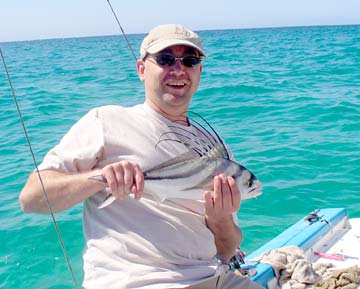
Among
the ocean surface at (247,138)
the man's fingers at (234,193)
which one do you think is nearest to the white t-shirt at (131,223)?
the man's fingers at (234,193)

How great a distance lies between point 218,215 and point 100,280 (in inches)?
26.1

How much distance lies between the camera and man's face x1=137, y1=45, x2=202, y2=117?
2645 millimetres

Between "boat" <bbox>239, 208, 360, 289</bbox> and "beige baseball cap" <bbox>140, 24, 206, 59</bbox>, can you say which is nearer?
"beige baseball cap" <bbox>140, 24, 206, 59</bbox>

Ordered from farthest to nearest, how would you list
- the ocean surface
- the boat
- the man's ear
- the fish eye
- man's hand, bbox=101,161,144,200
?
the ocean surface < the boat < the man's ear < the fish eye < man's hand, bbox=101,161,144,200

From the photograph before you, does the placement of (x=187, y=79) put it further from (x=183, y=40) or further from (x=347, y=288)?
(x=347, y=288)

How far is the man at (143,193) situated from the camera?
2311 millimetres

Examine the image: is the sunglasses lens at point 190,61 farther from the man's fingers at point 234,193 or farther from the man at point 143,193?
the man's fingers at point 234,193

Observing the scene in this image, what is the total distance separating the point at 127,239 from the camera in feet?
7.82

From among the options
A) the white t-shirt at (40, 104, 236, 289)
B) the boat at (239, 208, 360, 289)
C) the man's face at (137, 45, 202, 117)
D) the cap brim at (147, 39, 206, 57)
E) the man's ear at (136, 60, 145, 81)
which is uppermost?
the cap brim at (147, 39, 206, 57)

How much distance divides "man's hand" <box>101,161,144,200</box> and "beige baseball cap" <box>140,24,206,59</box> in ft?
2.53

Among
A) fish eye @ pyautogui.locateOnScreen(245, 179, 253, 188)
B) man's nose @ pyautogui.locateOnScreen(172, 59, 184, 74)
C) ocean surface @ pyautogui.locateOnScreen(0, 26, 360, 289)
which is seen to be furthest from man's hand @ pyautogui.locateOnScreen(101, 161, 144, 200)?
ocean surface @ pyautogui.locateOnScreen(0, 26, 360, 289)

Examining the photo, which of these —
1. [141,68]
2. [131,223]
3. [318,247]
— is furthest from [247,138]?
[131,223]

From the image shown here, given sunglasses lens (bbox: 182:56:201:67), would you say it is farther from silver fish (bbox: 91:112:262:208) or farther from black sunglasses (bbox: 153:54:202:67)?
silver fish (bbox: 91:112:262:208)

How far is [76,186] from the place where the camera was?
7.34 feet
